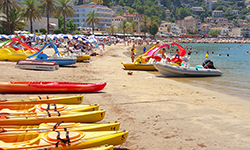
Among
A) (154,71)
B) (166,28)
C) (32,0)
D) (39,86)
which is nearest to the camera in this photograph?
(39,86)

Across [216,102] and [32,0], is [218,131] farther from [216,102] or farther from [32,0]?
[32,0]

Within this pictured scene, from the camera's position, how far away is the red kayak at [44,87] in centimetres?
898

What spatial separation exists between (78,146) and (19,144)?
3.80 feet

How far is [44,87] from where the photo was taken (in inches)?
365

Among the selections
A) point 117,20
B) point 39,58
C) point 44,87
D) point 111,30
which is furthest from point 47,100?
point 117,20

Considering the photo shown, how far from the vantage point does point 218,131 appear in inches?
245

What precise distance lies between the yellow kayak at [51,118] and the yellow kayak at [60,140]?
A: 78 cm

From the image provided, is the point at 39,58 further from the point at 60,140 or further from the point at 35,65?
the point at 60,140

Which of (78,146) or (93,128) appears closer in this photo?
(78,146)

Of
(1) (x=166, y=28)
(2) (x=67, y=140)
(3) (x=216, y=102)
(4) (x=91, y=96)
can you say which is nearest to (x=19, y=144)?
(2) (x=67, y=140)

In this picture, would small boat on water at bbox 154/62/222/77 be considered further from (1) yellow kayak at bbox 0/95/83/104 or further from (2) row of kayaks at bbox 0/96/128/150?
(2) row of kayaks at bbox 0/96/128/150

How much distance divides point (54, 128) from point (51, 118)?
0.74m

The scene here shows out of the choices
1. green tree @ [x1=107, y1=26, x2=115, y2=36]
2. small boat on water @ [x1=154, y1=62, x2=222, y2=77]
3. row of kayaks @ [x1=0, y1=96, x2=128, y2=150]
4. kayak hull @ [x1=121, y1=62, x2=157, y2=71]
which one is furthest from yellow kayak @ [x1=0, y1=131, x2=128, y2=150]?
green tree @ [x1=107, y1=26, x2=115, y2=36]

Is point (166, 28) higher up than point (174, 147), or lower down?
higher up
